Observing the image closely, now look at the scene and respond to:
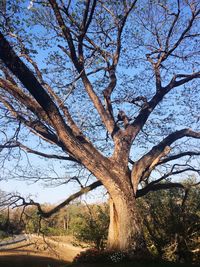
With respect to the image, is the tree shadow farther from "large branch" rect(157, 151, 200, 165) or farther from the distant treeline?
"large branch" rect(157, 151, 200, 165)

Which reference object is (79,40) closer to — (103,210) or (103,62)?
(103,62)

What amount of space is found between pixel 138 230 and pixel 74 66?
5.82 m

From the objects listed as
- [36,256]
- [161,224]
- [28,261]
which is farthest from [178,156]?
[36,256]

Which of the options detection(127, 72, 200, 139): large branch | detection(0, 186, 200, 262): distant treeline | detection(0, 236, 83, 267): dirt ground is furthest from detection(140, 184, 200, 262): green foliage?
detection(0, 236, 83, 267): dirt ground

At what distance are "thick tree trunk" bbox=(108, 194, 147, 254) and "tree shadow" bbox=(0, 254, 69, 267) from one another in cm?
1121

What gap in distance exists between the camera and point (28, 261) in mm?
23234

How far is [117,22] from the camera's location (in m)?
12.9

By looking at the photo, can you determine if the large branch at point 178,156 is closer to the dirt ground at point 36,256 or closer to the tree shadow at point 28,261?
the dirt ground at point 36,256

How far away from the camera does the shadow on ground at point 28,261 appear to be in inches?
842

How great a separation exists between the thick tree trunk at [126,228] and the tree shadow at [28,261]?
11.2 meters

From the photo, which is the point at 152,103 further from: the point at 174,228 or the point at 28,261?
the point at 28,261

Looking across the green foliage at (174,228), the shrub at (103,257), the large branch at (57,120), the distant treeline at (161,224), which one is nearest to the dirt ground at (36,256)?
the distant treeline at (161,224)

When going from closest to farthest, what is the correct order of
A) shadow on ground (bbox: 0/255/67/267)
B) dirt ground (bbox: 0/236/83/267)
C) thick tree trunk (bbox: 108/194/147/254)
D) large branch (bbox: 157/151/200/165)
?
thick tree trunk (bbox: 108/194/147/254)
large branch (bbox: 157/151/200/165)
shadow on ground (bbox: 0/255/67/267)
dirt ground (bbox: 0/236/83/267)

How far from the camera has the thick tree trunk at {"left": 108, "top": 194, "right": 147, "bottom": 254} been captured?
10.4 meters
